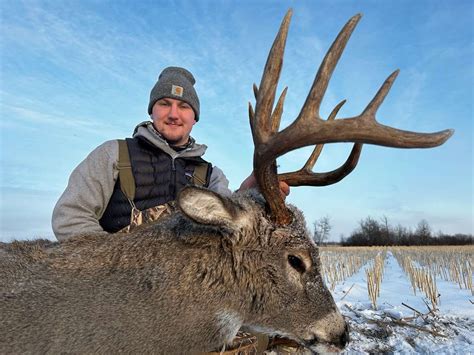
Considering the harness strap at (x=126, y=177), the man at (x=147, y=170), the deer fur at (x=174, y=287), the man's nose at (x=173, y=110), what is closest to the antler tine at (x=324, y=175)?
the man at (x=147, y=170)

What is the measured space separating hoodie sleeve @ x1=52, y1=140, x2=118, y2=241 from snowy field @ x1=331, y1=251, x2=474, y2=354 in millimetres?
4207

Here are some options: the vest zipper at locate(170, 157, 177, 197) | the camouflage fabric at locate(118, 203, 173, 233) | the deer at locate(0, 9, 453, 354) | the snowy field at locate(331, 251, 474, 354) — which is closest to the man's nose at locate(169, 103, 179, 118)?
the vest zipper at locate(170, 157, 177, 197)

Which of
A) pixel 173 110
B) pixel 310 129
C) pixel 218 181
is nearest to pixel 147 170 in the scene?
pixel 173 110

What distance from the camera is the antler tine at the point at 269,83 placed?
350 centimetres

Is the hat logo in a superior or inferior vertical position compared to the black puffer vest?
superior

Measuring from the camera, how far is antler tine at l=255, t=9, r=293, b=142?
3502 millimetres

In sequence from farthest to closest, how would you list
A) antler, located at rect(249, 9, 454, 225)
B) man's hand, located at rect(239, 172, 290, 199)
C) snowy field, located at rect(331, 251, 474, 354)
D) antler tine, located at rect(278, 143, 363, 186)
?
1. snowy field, located at rect(331, 251, 474, 354)
2. man's hand, located at rect(239, 172, 290, 199)
3. antler tine, located at rect(278, 143, 363, 186)
4. antler, located at rect(249, 9, 454, 225)

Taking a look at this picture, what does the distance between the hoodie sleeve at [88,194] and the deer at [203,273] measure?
1374 millimetres

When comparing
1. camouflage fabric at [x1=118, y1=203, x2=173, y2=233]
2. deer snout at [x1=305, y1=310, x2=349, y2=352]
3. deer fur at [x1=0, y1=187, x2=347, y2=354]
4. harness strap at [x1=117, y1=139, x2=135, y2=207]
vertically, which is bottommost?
deer snout at [x1=305, y1=310, x2=349, y2=352]

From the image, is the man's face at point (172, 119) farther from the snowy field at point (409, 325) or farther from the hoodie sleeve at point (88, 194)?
the snowy field at point (409, 325)

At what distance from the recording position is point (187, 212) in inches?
123

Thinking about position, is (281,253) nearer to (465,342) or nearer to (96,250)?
(96,250)

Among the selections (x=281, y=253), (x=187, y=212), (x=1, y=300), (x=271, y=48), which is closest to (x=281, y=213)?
(x=281, y=253)

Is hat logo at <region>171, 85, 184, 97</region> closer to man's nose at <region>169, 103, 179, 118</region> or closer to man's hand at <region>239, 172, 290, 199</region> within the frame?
man's nose at <region>169, 103, 179, 118</region>
